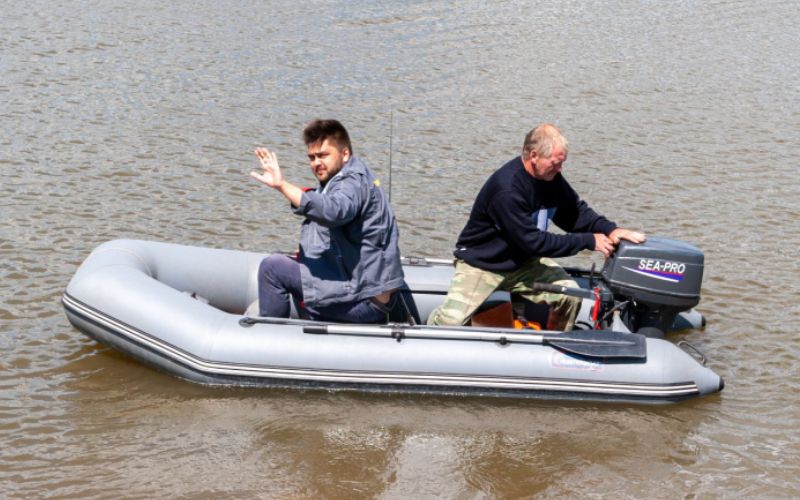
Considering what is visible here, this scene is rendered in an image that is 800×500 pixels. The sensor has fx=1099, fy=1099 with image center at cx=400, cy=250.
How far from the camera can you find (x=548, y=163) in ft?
17.1

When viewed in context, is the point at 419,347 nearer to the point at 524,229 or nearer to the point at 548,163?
the point at 524,229

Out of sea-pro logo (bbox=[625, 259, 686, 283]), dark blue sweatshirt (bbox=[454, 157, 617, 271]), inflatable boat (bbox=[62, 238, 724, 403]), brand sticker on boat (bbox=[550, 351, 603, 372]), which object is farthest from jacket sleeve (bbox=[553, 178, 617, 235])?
brand sticker on boat (bbox=[550, 351, 603, 372])

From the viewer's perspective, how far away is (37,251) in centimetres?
696

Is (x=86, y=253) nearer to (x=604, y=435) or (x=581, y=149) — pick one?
(x=604, y=435)

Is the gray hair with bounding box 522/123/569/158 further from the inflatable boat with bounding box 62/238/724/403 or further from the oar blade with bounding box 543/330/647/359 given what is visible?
the oar blade with bounding box 543/330/647/359

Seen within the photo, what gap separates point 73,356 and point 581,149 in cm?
520

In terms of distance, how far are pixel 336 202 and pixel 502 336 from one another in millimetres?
1092

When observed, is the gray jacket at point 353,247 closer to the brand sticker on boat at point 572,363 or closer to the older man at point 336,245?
the older man at point 336,245

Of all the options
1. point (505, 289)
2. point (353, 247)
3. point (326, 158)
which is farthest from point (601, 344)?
point (326, 158)

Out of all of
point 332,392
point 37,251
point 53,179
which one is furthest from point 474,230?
point 53,179

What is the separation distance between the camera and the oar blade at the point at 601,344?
17.2 ft

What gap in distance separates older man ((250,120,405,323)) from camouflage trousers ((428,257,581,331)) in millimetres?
313

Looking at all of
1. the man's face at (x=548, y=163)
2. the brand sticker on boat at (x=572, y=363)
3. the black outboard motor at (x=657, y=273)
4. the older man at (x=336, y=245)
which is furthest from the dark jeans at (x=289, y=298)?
the black outboard motor at (x=657, y=273)

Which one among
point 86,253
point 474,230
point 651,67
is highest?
point 651,67
